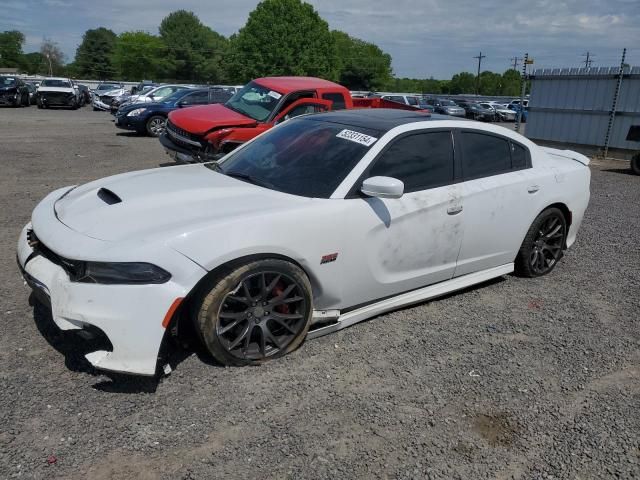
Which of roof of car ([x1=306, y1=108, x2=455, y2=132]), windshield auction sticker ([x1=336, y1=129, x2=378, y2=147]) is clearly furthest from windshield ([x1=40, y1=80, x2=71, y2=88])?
windshield auction sticker ([x1=336, y1=129, x2=378, y2=147])

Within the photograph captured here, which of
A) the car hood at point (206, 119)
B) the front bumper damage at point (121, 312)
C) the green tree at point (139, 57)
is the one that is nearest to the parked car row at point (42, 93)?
the car hood at point (206, 119)

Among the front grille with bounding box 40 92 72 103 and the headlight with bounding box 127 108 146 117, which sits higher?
the headlight with bounding box 127 108 146 117

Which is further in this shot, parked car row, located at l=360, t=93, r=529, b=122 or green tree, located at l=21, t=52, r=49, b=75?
green tree, located at l=21, t=52, r=49, b=75

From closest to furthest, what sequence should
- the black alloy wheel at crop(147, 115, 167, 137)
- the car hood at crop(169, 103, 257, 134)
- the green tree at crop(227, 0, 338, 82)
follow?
the car hood at crop(169, 103, 257, 134)
the black alloy wheel at crop(147, 115, 167, 137)
the green tree at crop(227, 0, 338, 82)

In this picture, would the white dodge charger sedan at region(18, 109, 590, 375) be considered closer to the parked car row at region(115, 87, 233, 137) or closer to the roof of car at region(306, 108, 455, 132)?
the roof of car at region(306, 108, 455, 132)

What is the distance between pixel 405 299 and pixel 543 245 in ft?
6.02

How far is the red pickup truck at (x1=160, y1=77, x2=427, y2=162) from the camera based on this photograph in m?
8.34

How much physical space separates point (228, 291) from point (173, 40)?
117 metres

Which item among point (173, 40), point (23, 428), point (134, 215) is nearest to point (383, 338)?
point (134, 215)

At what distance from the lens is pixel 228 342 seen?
10.2 feet

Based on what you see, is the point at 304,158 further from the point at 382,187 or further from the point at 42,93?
the point at 42,93

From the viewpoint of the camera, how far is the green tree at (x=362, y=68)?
104000 millimetres

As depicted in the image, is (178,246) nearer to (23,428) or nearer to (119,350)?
(119,350)

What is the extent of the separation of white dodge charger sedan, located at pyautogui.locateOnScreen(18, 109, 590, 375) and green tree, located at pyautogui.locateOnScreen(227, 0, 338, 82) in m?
87.3
